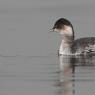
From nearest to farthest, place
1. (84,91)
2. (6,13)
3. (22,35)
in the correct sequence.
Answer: (84,91) → (22,35) → (6,13)

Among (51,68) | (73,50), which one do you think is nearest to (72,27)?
(73,50)

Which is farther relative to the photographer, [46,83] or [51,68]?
[51,68]

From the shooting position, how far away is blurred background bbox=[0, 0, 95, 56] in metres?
28.0

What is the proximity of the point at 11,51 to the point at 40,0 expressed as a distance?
994 centimetres

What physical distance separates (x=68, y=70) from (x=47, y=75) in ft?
3.96

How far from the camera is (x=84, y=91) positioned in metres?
21.0

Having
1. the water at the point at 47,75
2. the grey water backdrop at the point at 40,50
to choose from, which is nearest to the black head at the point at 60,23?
the grey water backdrop at the point at 40,50

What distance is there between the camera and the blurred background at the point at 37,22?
28000mm

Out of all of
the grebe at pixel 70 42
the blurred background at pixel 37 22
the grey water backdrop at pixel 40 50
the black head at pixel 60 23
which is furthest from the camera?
the black head at pixel 60 23

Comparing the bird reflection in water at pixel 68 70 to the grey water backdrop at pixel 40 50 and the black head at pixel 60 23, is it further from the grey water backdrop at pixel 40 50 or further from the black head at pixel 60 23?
the black head at pixel 60 23

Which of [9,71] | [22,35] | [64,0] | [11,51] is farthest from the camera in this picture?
[64,0]

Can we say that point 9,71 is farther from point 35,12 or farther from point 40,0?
point 40,0

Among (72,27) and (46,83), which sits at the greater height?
(72,27)

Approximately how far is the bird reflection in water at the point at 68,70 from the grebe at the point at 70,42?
54cm
